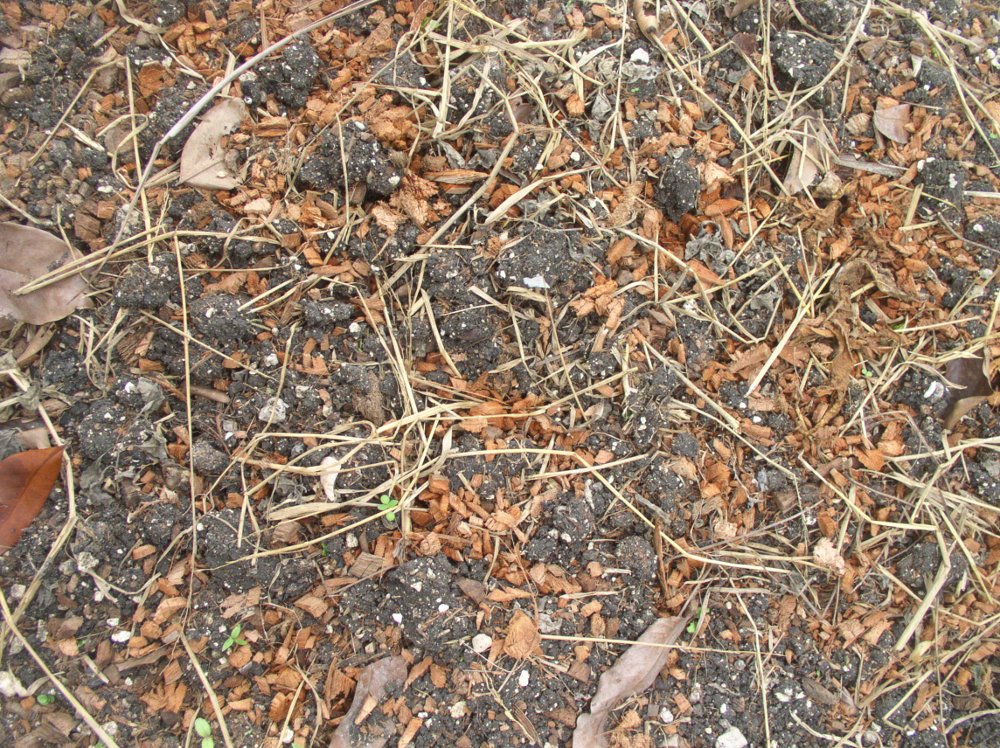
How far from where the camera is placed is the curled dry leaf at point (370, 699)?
4.78 ft

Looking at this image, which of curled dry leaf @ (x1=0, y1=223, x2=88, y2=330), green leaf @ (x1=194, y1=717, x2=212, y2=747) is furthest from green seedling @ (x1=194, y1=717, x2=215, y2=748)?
curled dry leaf @ (x1=0, y1=223, x2=88, y2=330)

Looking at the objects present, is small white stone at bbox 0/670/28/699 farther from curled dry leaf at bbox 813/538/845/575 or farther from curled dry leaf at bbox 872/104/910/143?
curled dry leaf at bbox 872/104/910/143

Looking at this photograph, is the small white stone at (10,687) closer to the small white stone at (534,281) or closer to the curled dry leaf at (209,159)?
the curled dry leaf at (209,159)

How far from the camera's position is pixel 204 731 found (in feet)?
4.78

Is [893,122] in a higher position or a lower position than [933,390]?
higher

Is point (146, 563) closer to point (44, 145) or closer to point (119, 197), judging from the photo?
point (119, 197)

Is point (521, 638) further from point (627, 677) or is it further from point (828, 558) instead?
point (828, 558)

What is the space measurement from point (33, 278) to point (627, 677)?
62.2 inches

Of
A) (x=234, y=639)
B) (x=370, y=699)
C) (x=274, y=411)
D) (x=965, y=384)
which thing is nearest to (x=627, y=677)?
(x=370, y=699)

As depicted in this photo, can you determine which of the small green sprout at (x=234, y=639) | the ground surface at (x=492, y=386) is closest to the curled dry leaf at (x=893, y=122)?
the ground surface at (x=492, y=386)

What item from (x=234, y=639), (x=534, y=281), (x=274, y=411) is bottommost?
(x=234, y=639)

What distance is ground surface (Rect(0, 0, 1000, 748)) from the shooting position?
149 centimetres

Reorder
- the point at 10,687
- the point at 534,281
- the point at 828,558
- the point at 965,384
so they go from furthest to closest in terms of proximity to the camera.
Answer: the point at 965,384 < the point at 828,558 < the point at 534,281 < the point at 10,687

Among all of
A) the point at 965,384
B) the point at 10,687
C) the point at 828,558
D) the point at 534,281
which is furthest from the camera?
the point at 965,384
